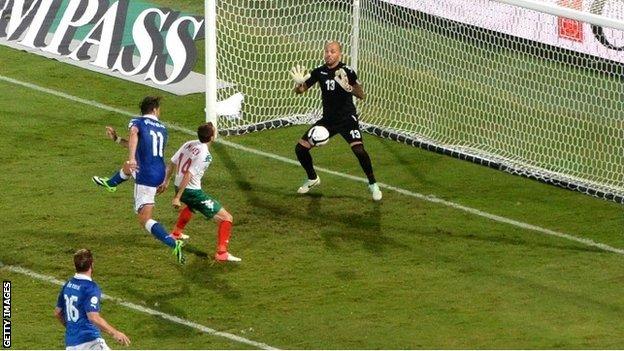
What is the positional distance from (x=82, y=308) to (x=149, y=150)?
12.8 feet

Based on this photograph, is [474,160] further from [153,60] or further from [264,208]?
[153,60]

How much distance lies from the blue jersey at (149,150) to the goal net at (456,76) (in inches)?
212

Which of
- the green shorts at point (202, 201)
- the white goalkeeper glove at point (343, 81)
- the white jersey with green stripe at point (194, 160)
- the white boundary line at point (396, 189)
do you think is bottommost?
the white boundary line at point (396, 189)

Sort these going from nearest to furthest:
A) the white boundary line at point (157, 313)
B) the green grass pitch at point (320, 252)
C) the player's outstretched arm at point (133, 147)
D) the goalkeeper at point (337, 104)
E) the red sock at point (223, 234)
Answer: the white boundary line at point (157, 313) → the green grass pitch at point (320, 252) → the player's outstretched arm at point (133, 147) → the red sock at point (223, 234) → the goalkeeper at point (337, 104)

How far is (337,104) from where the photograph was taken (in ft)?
67.0

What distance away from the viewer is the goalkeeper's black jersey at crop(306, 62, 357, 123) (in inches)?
799

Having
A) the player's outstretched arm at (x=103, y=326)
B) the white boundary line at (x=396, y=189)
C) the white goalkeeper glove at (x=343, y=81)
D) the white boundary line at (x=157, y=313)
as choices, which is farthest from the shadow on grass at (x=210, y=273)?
the white boundary line at (x=396, y=189)

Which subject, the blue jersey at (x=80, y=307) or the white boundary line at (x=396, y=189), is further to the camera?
the white boundary line at (x=396, y=189)

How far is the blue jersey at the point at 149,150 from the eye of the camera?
698 inches

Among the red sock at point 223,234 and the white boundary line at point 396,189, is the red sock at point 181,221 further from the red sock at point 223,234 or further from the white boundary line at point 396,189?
the white boundary line at point 396,189

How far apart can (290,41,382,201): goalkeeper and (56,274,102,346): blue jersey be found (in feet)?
21.5

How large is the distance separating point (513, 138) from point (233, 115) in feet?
13.6

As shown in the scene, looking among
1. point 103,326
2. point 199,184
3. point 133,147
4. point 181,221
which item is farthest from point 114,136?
point 103,326

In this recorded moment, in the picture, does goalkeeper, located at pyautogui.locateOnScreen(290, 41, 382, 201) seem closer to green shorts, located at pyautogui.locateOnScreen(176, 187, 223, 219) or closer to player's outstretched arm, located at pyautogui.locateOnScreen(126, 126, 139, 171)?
green shorts, located at pyautogui.locateOnScreen(176, 187, 223, 219)
